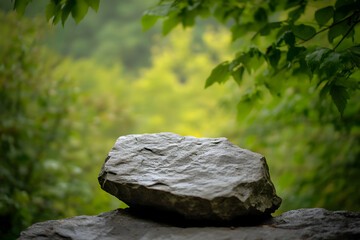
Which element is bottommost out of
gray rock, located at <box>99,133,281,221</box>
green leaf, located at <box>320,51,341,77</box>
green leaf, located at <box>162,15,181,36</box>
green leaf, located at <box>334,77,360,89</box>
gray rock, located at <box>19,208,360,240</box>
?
gray rock, located at <box>19,208,360,240</box>

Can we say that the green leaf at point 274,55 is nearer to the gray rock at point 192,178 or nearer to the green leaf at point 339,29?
the green leaf at point 339,29

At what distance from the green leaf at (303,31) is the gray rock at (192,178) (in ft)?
2.28

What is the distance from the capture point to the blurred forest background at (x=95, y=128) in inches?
113

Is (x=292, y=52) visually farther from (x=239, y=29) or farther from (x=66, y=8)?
(x=66, y=8)

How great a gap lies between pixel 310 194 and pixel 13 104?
3.90 m

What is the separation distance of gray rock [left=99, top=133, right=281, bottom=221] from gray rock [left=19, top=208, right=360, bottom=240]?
0.08m

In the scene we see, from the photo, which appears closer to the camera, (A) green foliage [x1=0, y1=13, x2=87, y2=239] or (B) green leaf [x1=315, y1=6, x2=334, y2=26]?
(B) green leaf [x1=315, y1=6, x2=334, y2=26]

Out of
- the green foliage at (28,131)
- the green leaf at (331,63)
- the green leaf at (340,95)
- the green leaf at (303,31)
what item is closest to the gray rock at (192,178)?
the green leaf at (340,95)

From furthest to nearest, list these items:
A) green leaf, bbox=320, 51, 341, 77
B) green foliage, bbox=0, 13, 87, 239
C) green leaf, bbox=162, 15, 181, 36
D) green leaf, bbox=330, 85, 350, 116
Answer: green foliage, bbox=0, 13, 87, 239
green leaf, bbox=162, 15, 181, 36
green leaf, bbox=330, 85, 350, 116
green leaf, bbox=320, 51, 341, 77

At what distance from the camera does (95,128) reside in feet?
19.2

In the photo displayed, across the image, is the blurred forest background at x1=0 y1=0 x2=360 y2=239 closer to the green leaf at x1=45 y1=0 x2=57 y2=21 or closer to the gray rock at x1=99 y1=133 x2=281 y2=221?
the gray rock at x1=99 y1=133 x2=281 y2=221

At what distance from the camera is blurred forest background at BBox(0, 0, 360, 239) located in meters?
2.88

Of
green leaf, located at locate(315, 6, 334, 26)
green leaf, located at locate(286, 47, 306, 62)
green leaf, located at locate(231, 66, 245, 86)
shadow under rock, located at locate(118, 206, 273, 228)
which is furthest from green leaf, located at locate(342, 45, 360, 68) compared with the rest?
shadow under rock, located at locate(118, 206, 273, 228)

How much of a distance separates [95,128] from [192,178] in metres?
4.81
